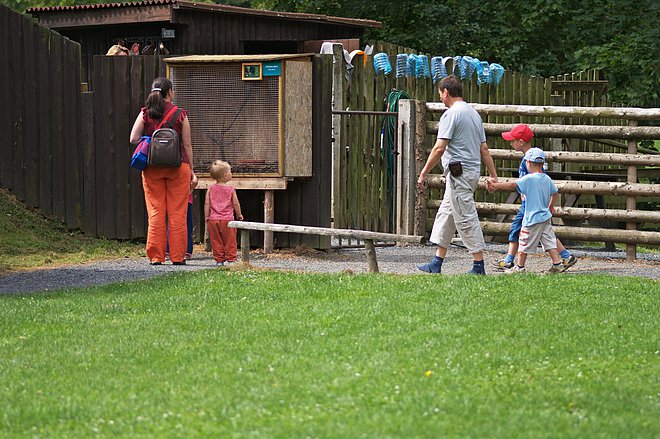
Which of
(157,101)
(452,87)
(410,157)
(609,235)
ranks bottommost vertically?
(609,235)

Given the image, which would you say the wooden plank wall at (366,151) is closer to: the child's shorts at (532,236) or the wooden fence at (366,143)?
the wooden fence at (366,143)

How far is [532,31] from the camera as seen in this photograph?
30312 millimetres

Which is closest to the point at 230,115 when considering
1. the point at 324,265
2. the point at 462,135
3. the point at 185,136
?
the point at 185,136

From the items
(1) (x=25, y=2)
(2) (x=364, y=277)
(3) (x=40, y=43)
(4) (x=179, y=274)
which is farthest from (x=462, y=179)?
(1) (x=25, y=2)

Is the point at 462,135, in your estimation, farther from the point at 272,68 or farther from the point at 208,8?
the point at 208,8

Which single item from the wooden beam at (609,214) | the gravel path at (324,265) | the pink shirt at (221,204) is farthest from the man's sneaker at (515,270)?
the pink shirt at (221,204)

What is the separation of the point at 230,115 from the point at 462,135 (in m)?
3.59

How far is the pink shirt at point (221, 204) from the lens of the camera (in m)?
13.0

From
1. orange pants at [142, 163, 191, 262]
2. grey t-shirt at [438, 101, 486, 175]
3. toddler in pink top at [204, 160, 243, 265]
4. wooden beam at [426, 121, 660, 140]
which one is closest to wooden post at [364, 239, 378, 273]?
grey t-shirt at [438, 101, 486, 175]

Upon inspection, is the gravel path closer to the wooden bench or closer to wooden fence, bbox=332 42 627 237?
the wooden bench

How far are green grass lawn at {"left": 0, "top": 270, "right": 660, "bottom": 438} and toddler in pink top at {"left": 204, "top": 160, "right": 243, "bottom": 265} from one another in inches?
83.9

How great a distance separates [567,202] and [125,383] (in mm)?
9623

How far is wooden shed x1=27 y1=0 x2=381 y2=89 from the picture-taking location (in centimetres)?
2012

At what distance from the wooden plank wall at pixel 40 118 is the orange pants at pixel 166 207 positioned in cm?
248
